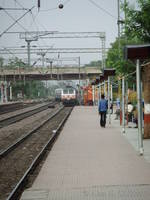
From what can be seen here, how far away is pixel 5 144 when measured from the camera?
66.4ft

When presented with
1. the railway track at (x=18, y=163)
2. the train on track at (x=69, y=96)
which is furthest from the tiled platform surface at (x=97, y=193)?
the train on track at (x=69, y=96)

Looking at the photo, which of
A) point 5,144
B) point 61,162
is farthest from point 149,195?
point 5,144

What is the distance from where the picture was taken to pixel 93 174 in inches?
446

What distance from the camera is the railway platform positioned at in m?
8.94

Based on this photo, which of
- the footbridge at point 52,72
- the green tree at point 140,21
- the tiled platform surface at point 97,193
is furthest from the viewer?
the footbridge at point 52,72

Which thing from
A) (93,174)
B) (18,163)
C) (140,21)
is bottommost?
(18,163)

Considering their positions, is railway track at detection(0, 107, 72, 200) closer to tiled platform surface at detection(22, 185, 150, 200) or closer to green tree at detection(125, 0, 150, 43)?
tiled platform surface at detection(22, 185, 150, 200)

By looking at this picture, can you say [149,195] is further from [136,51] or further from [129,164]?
[136,51]

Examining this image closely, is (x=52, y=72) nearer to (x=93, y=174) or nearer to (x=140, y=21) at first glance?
(x=140, y=21)

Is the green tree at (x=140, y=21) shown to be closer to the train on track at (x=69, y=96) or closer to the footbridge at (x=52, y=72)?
the train on track at (x=69, y=96)

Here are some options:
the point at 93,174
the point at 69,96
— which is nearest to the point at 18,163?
the point at 93,174

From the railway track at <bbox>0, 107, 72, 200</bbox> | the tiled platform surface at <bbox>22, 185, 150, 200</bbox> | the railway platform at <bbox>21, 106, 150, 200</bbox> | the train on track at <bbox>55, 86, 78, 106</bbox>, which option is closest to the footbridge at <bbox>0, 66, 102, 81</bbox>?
the train on track at <bbox>55, 86, 78, 106</bbox>

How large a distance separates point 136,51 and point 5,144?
8.79 meters

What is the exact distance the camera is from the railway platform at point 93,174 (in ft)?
29.3
